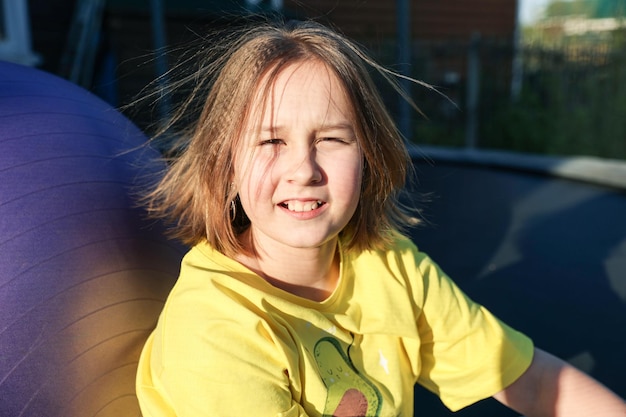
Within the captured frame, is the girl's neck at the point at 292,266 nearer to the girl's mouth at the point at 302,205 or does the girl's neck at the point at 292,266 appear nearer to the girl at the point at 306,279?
the girl at the point at 306,279

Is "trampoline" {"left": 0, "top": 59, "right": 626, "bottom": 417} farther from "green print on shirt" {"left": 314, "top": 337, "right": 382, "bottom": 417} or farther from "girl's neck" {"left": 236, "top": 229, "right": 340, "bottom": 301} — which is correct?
"green print on shirt" {"left": 314, "top": 337, "right": 382, "bottom": 417}

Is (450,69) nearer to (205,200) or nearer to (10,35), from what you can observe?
(10,35)

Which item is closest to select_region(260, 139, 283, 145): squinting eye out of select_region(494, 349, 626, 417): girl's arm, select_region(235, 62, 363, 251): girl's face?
select_region(235, 62, 363, 251): girl's face

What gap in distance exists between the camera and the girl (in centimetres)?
88

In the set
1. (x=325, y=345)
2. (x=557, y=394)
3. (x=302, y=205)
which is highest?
(x=302, y=205)

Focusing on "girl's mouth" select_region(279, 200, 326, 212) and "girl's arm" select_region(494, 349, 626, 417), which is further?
"girl's arm" select_region(494, 349, 626, 417)

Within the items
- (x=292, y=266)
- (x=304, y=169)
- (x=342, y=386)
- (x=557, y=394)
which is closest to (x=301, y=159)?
(x=304, y=169)

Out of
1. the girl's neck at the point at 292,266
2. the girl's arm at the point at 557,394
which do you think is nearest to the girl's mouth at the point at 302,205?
the girl's neck at the point at 292,266

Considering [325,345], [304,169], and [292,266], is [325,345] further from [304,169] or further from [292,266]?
[304,169]

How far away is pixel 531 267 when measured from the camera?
2.15 m

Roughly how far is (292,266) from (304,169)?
0.20 m

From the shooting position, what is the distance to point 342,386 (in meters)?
0.98

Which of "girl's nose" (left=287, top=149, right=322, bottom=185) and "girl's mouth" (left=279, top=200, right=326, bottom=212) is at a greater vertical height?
"girl's nose" (left=287, top=149, right=322, bottom=185)

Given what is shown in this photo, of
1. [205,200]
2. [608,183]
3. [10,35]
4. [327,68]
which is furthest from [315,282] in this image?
[10,35]
